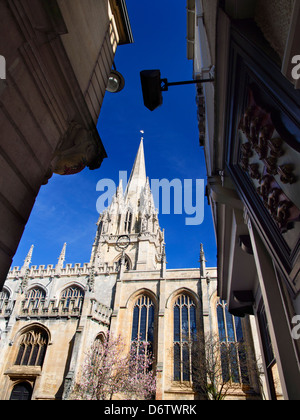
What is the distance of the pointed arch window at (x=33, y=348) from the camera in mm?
19672

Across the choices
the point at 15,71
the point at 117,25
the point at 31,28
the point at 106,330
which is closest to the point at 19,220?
the point at 15,71

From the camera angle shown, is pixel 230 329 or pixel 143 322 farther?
pixel 143 322

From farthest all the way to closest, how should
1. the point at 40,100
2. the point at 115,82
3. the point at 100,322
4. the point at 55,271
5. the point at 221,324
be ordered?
the point at 55,271 → the point at 221,324 → the point at 100,322 → the point at 115,82 → the point at 40,100

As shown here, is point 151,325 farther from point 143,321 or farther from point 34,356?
point 34,356

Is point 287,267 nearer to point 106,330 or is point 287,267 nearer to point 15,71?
point 15,71

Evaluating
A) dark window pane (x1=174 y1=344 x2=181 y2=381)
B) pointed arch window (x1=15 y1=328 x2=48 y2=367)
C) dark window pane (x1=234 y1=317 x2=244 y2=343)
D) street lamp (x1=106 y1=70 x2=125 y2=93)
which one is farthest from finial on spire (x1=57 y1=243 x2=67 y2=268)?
street lamp (x1=106 y1=70 x2=125 y2=93)

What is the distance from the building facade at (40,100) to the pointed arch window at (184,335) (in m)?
21.2

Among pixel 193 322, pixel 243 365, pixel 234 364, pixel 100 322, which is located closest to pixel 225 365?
pixel 234 364

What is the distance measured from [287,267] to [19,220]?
2.83 metres

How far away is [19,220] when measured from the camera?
290cm

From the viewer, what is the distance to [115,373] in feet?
62.2

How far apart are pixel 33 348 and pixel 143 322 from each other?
9346 millimetres

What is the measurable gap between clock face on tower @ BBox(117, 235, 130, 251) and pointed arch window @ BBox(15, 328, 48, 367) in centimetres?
1867

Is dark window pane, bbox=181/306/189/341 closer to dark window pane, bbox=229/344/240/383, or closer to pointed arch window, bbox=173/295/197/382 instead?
pointed arch window, bbox=173/295/197/382
